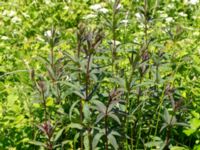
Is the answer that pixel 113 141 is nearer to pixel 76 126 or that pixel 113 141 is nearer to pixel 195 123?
pixel 76 126

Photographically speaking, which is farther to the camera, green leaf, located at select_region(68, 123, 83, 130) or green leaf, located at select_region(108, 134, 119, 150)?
green leaf, located at select_region(68, 123, 83, 130)

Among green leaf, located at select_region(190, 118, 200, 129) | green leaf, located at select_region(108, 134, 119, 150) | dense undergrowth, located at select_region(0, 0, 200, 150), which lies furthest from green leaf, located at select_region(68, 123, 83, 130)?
green leaf, located at select_region(190, 118, 200, 129)

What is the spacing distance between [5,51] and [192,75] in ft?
5.47

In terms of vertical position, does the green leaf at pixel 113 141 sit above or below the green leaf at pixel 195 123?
below

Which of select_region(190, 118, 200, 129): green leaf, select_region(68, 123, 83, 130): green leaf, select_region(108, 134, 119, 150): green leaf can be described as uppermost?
select_region(68, 123, 83, 130): green leaf

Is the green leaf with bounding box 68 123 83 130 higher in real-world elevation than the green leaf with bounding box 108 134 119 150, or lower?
higher

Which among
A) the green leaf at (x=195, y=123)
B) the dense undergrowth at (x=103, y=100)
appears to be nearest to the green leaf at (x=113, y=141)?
the dense undergrowth at (x=103, y=100)

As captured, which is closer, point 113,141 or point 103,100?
point 113,141

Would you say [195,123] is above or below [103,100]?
below

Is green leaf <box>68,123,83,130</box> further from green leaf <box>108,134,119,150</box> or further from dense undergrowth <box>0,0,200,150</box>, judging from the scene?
green leaf <box>108,134,119,150</box>

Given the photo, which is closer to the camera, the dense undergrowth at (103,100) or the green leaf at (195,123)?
the dense undergrowth at (103,100)

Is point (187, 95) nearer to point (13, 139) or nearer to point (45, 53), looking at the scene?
point (13, 139)

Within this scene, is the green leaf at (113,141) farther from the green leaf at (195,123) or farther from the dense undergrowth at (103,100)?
the green leaf at (195,123)

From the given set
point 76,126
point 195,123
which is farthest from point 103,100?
point 195,123
